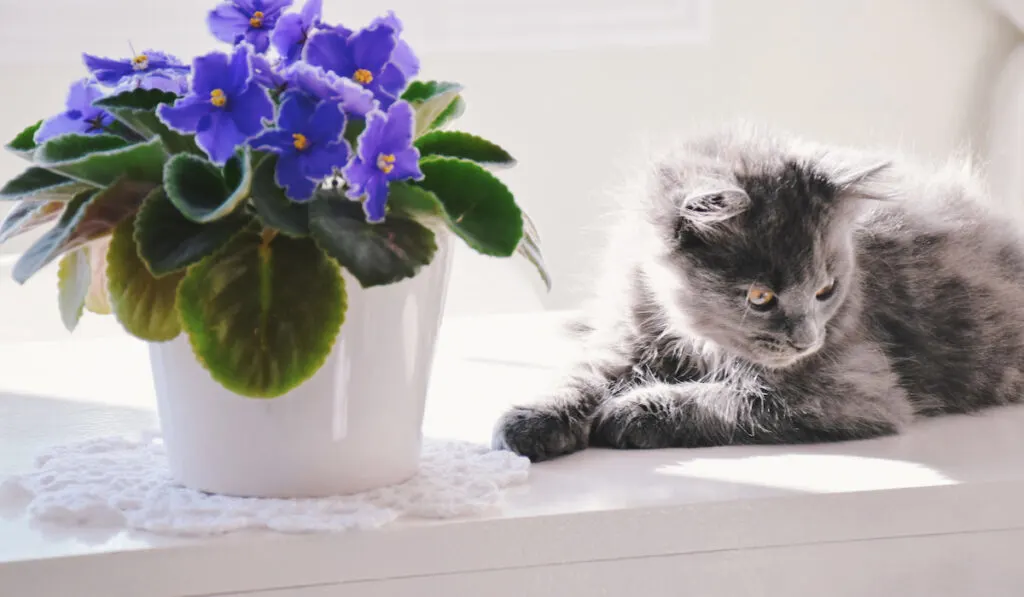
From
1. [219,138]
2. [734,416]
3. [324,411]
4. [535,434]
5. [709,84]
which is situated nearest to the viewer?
[219,138]

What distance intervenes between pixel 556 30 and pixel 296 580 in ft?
7.95

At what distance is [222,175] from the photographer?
0.75 metres

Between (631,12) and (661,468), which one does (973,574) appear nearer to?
(661,468)

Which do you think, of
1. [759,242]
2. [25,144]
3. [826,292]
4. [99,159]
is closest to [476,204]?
[99,159]

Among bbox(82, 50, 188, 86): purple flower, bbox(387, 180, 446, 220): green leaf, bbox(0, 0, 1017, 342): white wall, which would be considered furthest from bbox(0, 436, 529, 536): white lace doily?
bbox(0, 0, 1017, 342): white wall

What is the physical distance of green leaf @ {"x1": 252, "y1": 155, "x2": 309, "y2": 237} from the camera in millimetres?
712

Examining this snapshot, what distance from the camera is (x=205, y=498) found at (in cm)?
82

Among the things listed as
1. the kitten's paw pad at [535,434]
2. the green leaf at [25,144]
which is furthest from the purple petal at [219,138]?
the kitten's paw pad at [535,434]

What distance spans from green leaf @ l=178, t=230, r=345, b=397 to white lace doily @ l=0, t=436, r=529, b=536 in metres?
0.12

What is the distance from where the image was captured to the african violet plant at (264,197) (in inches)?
28.3

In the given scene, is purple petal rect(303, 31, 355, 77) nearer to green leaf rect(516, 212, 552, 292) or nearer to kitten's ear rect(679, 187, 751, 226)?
green leaf rect(516, 212, 552, 292)

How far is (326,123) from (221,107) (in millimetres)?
73

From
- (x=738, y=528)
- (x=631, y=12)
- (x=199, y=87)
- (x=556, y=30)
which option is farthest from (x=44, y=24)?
(x=738, y=528)

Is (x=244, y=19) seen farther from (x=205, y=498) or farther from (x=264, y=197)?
(x=205, y=498)
